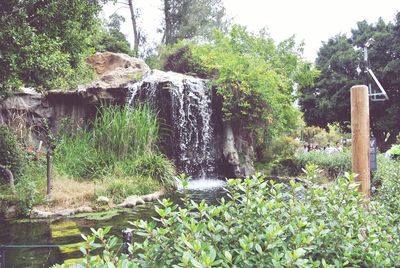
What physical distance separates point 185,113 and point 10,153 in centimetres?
533

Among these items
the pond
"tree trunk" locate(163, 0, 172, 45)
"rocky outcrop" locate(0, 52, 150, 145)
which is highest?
"tree trunk" locate(163, 0, 172, 45)

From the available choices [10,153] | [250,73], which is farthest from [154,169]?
[250,73]

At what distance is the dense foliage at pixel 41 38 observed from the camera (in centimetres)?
598

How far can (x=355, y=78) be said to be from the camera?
24031 mm

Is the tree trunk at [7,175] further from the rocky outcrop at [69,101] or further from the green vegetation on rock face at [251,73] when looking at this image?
the green vegetation on rock face at [251,73]

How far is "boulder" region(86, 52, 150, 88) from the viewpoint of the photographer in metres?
12.1

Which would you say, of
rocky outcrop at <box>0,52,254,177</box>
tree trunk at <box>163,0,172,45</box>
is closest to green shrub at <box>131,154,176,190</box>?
rocky outcrop at <box>0,52,254,177</box>

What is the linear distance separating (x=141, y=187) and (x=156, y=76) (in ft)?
16.0

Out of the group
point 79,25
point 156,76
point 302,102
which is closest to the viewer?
point 79,25

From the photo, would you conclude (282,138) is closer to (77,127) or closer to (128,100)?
(128,100)

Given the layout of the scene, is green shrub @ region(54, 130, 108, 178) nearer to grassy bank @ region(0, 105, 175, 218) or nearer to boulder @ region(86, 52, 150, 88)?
grassy bank @ region(0, 105, 175, 218)

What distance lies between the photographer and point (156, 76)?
1213cm

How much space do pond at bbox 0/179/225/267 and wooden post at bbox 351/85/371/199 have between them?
7.11ft

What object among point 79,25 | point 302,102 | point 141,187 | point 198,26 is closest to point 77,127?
point 141,187
